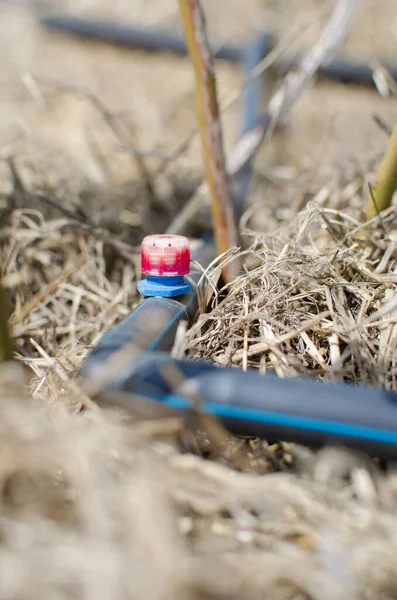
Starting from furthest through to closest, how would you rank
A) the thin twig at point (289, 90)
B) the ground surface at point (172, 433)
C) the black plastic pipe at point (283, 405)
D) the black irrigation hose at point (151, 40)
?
the black irrigation hose at point (151, 40) → the thin twig at point (289, 90) → the black plastic pipe at point (283, 405) → the ground surface at point (172, 433)

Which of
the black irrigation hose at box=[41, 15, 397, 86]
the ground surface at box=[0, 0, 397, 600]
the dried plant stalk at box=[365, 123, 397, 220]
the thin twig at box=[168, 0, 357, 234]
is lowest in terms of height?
the ground surface at box=[0, 0, 397, 600]

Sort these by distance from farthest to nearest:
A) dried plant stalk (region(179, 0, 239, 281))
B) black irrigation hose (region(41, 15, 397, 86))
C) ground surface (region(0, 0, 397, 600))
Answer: black irrigation hose (region(41, 15, 397, 86)) → dried plant stalk (region(179, 0, 239, 281)) → ground surface (region(0, 0, 397, 600))

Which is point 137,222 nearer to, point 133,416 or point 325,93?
point 133,416

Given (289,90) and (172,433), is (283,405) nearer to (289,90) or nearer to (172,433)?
(172,433)

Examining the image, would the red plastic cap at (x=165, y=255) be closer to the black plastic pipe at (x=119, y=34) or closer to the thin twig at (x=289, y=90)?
the thin twig at (x=289, y=90)

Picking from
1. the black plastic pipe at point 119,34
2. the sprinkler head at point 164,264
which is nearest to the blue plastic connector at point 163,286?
the sprinkler head at point 164,264

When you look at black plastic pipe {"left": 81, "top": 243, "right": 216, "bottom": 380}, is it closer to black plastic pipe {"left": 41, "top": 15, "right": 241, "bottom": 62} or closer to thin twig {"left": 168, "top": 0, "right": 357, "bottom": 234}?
thin twig {"left": 168, "top": 0, "right": 357, "bottom": 234}

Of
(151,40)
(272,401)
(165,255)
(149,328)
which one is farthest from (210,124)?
(151,40)

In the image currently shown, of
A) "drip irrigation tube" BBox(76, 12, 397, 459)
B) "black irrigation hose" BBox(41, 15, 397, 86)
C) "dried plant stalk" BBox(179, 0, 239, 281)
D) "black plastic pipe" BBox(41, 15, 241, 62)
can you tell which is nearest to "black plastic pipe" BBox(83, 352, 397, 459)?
"drip irrigation tube" BBox(76, 12, 397, 459)
